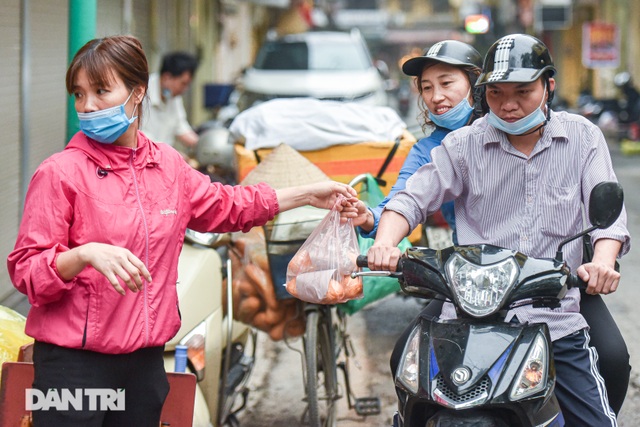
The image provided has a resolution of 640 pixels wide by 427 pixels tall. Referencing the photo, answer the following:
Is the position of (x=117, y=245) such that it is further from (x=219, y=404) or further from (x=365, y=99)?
(x=365, y=99)

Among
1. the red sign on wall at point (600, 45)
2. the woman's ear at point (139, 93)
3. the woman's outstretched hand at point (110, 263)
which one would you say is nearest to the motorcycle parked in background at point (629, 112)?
the red sign on wall at point (600, 45)

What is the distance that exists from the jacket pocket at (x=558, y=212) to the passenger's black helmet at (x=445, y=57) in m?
0.93

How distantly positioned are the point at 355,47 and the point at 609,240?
13202 millimetres

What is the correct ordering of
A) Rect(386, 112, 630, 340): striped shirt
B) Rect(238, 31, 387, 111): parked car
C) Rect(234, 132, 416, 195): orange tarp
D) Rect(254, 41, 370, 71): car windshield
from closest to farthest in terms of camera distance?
Rect(386, 112, 630, 340): striped shirt
Rect(234, 132, 416, 195): orange tarp
Rect(238, 31, 387, 111): parked car
Rect(254, 41, 370, 71): car windshield

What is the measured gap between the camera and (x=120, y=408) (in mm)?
3027

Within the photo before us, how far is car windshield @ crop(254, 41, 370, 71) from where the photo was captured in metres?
15.7

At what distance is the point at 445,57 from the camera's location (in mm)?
4062

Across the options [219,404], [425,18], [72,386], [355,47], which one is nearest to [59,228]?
[72,386]

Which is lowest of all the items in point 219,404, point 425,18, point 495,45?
point 219,404

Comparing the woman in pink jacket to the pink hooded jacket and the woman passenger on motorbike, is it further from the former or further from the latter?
the woman passenger on motorbike

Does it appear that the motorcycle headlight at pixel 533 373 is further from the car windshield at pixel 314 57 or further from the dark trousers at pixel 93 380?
the car windshield at pixel 314 57

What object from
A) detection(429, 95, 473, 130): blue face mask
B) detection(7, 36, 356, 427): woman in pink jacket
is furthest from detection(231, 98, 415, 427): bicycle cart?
detection(7, 36, 356, 427): woman in pink jacket

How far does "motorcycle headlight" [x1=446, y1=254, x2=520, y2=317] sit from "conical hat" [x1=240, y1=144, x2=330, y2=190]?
1933 mm

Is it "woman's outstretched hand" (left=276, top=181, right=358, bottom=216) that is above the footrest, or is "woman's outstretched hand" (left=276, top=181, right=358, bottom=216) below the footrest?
above
